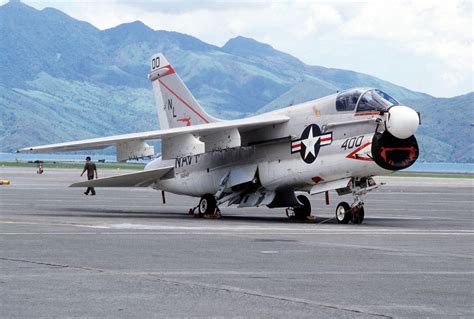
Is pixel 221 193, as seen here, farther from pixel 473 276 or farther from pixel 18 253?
pixel 473 276

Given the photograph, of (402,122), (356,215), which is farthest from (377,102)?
(356,215)

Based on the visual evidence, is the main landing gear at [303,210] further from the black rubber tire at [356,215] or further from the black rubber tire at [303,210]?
the black rubber tire at [356,215]

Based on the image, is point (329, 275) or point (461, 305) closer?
point (461, 305)

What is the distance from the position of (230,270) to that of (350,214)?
36.1ft

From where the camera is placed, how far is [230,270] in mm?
12492

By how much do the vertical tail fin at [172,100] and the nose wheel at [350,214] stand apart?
6.68 metres

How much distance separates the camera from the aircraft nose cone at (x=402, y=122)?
21859mm

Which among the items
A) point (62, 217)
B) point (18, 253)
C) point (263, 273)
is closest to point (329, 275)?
point (263, 273)

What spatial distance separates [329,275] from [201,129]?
13214 millimetres

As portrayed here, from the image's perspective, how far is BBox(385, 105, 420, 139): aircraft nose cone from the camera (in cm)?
2186

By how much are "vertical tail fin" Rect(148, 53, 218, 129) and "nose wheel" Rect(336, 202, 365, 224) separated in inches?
263

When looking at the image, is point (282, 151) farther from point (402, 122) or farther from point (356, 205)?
point (402, 122)

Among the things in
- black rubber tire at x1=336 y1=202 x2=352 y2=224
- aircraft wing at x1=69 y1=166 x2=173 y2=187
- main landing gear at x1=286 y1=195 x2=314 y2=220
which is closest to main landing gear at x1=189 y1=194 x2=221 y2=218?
main landing gear at x1=286 y1=195 x2=314 y2=220

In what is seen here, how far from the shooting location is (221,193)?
26.3 meters
